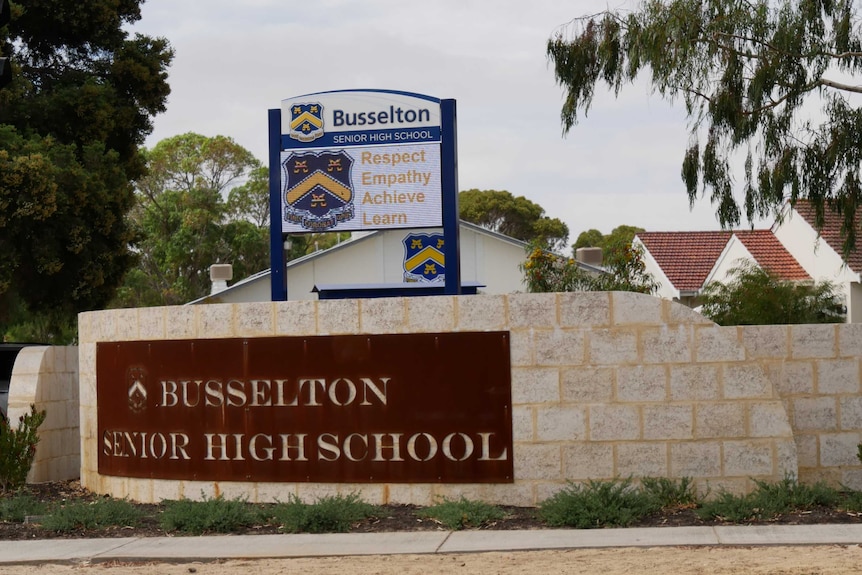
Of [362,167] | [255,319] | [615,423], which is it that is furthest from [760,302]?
[255,319]

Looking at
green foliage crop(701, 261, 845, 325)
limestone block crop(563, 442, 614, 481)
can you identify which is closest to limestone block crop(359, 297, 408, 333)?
limestone block crop(563, 442, 614, 481)

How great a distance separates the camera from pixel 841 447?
11.0 meters

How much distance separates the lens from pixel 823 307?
26266mm

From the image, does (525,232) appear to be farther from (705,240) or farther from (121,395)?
(121,395)

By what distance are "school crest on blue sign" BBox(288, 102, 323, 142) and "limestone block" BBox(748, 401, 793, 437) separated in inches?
273

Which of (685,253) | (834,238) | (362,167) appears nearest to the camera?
(362,167)

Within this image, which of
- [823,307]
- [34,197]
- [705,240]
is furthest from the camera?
[705,240]

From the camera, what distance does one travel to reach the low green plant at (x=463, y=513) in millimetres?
9984

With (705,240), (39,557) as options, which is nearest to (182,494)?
(39,557)

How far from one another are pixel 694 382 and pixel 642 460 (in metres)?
0.86

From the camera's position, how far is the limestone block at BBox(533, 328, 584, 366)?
1080 centimetres

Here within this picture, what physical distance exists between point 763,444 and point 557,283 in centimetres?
1261

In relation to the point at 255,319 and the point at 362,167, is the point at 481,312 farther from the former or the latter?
the point at 362,167

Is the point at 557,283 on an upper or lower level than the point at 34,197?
lower
